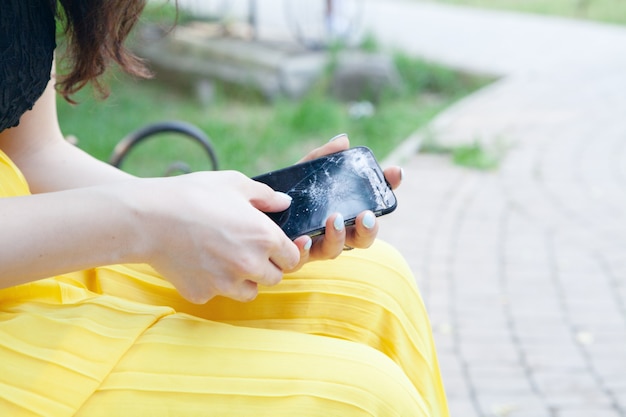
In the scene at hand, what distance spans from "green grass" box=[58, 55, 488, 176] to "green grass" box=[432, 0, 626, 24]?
3.14m

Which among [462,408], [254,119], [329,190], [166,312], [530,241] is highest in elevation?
[254,119]

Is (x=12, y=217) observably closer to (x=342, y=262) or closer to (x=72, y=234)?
(x=72, y=234)

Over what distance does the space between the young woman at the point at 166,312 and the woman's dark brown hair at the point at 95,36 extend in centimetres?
15

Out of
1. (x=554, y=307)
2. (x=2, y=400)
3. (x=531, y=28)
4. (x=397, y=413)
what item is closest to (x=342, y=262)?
(x=397, y=413)

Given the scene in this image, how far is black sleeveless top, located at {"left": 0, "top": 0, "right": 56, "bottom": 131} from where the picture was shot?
4.50ft

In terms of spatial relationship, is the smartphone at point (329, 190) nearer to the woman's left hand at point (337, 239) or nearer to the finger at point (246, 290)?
the woman's left hand at point (337, 239)

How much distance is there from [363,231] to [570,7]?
9.89 m

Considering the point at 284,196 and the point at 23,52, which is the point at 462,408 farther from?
the point at 23,52

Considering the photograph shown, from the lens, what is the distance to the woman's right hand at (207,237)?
121 centimetres

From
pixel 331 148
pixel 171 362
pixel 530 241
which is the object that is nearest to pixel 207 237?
pixel 171 362

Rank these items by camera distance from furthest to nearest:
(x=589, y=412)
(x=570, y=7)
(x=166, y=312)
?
(x=570, y=7)
(x=589, y=412)
(x=166, y=312)

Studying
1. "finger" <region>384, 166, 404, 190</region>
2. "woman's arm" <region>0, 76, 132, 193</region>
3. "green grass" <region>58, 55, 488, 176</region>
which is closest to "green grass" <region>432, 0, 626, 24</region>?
"green grass" <region>58, 55, 488, 176</region>

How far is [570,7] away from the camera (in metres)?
10.5

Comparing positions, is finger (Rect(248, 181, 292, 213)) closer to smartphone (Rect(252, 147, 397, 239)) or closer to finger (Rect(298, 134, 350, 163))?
smartphone (Rect(252, 147, 397, 239))
